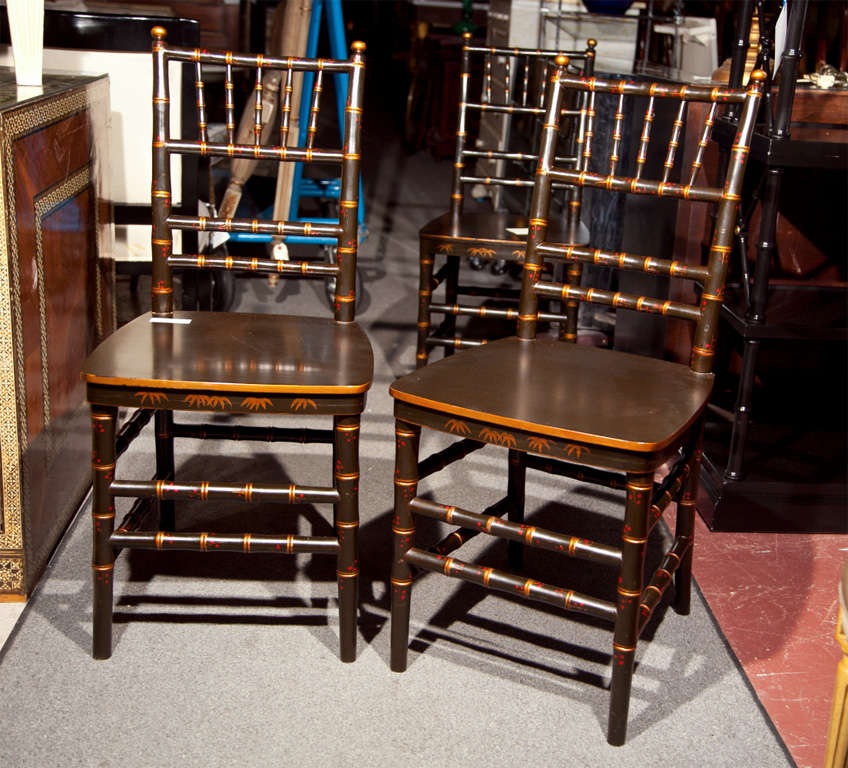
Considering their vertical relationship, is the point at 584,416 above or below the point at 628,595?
above

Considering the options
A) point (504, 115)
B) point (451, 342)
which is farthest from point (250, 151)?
point (504, 115)

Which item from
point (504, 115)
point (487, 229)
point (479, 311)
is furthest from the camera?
point (504, 115)

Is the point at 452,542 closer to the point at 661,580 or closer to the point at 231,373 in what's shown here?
the point at 661,580

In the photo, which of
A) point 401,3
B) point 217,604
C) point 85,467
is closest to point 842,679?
point 217,604

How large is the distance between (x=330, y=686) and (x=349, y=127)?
3.24 ft

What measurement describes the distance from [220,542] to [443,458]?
15.5 inches

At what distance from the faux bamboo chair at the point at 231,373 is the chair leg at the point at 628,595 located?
0.45m

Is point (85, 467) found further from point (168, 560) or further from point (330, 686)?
point (330, 686)

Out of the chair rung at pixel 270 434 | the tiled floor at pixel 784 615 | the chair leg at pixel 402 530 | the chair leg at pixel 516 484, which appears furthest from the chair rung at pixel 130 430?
the tiled floor at pixel 784 615

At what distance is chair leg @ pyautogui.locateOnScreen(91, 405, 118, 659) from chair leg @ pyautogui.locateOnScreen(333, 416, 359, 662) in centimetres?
36

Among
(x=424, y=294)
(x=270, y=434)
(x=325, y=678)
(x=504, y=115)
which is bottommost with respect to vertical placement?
(x=325, y=678)

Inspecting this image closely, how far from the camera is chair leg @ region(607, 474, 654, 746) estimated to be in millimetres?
1574

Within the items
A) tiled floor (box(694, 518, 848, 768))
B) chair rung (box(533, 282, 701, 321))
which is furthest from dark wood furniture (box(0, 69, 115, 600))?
tiled floor (box(694, 518, 848, 768))

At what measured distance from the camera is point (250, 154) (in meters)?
1.99
